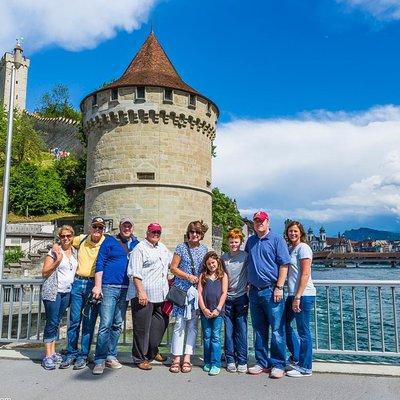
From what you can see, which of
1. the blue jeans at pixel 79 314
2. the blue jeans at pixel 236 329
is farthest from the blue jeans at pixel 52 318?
the blue jeans at pixel 236 329

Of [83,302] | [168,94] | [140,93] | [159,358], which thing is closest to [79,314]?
[83,302]

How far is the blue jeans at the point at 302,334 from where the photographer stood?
4.46 m

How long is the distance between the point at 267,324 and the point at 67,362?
2482mm

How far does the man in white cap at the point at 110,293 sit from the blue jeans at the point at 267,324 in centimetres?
162

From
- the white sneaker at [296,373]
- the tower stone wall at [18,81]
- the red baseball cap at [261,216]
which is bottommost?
the white sneaker at [296,373]

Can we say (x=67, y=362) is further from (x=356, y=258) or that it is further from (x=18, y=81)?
(x=356, y=258)

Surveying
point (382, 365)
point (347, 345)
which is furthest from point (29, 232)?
point (382, 365)

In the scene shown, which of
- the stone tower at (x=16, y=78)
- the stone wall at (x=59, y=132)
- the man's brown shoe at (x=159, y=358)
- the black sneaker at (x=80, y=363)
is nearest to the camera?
the black sneaker at (x=80, y=363)

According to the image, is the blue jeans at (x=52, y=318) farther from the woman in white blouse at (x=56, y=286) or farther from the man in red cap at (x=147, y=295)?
the man in red cap at (x=147, y=295)

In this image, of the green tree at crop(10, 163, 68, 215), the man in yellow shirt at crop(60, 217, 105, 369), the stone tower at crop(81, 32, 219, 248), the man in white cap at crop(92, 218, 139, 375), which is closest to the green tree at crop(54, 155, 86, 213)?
the green tree at crop(10, 163, 68, 215)

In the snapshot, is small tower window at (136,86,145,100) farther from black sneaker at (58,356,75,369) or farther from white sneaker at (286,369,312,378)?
white sneaker at (286,369,312,378)

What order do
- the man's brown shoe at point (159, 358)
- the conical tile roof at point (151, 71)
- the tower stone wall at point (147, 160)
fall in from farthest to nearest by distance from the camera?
the conical tile roof at point (151, 71) → the tower stone wall at point (147, 160) → the man's brown shoe at point (159, 358)

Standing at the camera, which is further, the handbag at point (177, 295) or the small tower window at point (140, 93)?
the small tower window at point (140, 93)

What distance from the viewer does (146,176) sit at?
703 inches
